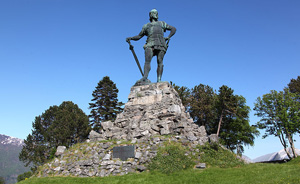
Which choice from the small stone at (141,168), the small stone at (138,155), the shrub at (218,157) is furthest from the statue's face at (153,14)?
the small stone at (141,168)

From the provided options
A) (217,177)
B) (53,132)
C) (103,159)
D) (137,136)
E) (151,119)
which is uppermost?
(53,132)

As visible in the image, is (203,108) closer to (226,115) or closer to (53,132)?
(226,115)

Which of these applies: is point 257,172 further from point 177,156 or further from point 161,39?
point 161,39

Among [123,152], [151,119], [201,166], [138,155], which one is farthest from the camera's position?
[151,119]

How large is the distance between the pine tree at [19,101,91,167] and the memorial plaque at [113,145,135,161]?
83.6 feet

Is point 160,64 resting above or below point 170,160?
above

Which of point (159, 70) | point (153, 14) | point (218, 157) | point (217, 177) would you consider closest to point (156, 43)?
point (159, 70)

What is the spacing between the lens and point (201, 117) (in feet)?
113

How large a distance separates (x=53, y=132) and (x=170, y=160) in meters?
29.2

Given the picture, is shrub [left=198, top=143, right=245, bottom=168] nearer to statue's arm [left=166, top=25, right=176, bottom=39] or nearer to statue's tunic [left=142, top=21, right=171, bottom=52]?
statue's tunic [left=142, top=21, right=171, bottom=52]

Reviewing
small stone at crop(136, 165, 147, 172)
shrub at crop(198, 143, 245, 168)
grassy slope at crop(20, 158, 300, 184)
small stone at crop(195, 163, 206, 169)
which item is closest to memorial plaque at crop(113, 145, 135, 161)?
small stone at crop(136, 165, 147, 172)

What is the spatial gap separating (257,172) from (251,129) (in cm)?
2510

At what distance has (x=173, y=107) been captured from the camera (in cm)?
1210

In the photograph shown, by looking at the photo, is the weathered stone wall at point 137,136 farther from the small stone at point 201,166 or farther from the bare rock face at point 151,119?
the small stone at point 201,166
